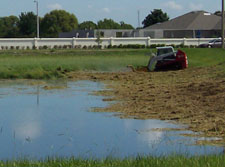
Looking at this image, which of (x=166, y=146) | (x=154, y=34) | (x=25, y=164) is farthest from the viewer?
(x=154, y=34)

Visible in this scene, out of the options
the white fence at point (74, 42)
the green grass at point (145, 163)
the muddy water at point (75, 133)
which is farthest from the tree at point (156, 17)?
the green grass at point (145, 163)

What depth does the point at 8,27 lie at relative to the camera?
12769 cm

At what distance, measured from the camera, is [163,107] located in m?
20.4

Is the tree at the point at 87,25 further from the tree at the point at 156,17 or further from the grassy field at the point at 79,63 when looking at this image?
the grassy field at the point at 79,63

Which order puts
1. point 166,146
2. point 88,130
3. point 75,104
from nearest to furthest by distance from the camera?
point 166,146 < point 88,130 < point 75,104

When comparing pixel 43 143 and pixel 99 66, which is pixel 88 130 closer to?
pixel 43 143

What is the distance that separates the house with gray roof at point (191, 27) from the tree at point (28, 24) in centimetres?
2141

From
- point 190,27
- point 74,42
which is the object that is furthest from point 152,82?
point 190,27

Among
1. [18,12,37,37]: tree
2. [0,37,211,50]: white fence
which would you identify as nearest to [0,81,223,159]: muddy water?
[0,37,211,50]: white fence

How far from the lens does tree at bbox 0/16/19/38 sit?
117375 mm

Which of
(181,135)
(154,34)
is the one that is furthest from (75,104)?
(154,34)

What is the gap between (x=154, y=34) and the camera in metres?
99.1

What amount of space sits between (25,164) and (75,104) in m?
12.3

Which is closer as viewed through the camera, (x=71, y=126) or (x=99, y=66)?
(x=71, y=126)
